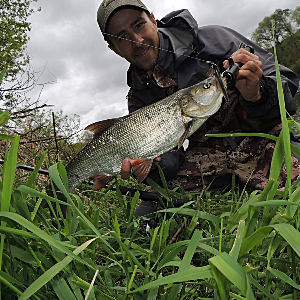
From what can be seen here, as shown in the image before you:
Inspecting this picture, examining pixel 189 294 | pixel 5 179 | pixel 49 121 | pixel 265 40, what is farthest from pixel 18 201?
pixel 265 40

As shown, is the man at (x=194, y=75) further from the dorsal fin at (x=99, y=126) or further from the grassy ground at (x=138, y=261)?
the grassy ground at (x=138, y=261)

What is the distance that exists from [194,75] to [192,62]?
0.53 feet

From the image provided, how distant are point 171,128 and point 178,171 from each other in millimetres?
1253

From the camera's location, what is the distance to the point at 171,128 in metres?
2.52

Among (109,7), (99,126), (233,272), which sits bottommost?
(233,272)

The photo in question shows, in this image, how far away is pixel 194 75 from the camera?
332cm

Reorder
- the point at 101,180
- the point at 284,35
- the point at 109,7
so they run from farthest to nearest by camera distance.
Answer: the point at 284,35
the point at 109,7
the point at 101,180

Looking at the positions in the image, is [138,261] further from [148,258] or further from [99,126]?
[99,126]

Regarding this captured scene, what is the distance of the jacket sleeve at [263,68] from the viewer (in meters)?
2.93

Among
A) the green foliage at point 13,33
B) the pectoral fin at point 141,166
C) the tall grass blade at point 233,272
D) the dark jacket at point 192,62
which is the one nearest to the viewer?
the tall grass blade at point 233,272

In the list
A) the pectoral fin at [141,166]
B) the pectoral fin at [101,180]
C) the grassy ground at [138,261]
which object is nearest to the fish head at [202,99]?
the pectoral fin at [141,166]

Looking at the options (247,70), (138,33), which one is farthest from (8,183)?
(138,33)

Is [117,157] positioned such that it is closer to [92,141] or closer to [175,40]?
[92,141]

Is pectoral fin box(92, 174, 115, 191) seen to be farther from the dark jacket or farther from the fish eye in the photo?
the fish eye
